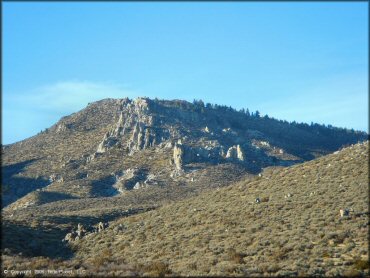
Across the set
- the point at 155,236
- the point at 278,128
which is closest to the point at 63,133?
the point at 278,128

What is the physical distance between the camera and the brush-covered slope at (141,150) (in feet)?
276

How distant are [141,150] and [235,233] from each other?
252 feet

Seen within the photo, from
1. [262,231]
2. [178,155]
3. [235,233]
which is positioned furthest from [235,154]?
[262,231]

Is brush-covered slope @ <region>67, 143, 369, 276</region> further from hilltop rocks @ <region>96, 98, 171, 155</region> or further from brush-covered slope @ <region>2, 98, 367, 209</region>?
hilltop rocks @ <region>96, 98, 171, 155</region>

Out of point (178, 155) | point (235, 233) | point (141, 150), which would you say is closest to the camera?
point (235, 233)

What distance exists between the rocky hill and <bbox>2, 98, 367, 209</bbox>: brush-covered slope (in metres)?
33.2

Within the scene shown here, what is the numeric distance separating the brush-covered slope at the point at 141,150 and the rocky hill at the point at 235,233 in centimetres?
3317

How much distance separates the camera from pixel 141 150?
104 meters

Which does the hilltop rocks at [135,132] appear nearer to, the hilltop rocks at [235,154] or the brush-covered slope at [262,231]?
the hilltop rocks at [235,154]

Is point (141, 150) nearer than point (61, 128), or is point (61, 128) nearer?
point (141, 150)

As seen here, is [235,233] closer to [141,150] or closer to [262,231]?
[262,231]

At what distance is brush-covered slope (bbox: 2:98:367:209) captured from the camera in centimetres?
8425

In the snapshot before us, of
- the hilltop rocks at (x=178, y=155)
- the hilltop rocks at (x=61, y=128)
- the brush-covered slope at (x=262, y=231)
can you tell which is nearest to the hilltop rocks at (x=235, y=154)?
the hilltop rocks at (x=178, y=155)

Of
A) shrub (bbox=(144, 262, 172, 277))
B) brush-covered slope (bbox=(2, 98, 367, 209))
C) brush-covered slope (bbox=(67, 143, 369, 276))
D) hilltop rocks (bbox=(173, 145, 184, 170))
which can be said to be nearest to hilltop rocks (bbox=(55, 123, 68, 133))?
brush-covered slope (bbox=(2, 98, 367, 209))
